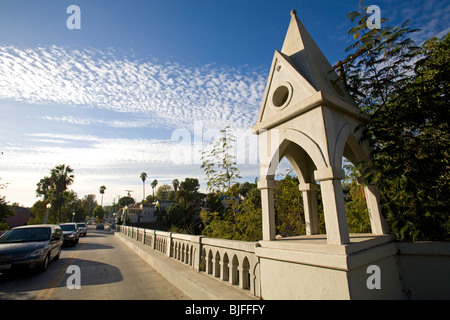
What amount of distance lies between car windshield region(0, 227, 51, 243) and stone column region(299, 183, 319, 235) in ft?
28.8

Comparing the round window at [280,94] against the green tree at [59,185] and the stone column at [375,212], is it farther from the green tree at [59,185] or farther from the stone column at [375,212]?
the green tree at [59,185]

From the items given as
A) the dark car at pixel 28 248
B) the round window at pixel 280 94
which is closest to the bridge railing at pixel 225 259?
the round window at pixel 280 94

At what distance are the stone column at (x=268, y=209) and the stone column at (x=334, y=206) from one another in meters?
0.91

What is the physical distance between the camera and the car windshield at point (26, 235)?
6.91 metres

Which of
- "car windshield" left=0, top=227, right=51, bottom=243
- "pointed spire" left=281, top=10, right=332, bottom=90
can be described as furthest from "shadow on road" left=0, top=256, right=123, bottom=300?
"pointed spire" left=281, top=10, right=332, bottom=90

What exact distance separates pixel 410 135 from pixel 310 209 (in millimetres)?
2455

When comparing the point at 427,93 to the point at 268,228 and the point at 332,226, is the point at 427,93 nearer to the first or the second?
the point at 332,226

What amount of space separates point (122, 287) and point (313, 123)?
5730mm

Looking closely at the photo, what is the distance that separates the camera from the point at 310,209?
4977 millimetres

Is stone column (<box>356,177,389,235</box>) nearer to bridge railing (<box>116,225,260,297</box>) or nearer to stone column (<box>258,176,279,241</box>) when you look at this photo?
stone column (<box>258,176,279,241</box>)

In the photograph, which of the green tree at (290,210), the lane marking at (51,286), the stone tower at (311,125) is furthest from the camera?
the green tree at (290,210)

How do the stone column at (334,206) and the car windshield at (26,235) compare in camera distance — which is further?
the car windshield at (26,235)
